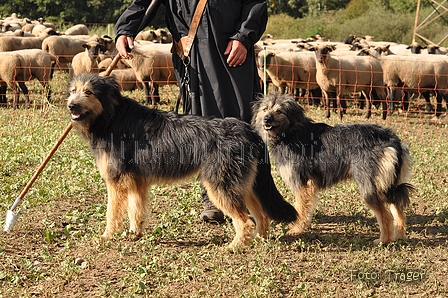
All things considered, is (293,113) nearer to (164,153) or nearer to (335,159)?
(335,159)

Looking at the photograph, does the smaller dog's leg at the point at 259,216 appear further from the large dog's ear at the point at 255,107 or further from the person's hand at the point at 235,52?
the person's hand at the point at 235,52

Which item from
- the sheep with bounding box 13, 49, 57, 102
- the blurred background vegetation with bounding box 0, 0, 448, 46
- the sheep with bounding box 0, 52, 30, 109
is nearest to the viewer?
the sheep with bounding box 0, 52, 30, 109

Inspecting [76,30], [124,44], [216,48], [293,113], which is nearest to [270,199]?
[293,113]

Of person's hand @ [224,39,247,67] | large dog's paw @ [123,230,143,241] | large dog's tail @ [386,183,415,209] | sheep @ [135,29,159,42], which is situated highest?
person's hand @ [224,39,247,67]

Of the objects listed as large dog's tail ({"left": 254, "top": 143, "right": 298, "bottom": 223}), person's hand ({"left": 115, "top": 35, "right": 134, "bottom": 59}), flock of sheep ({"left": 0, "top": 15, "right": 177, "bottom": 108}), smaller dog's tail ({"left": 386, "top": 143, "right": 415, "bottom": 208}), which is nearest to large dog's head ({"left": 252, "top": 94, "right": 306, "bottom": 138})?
large dog's tail ({"left": 254, "top": 143, "right": 298, "bottom": 223})

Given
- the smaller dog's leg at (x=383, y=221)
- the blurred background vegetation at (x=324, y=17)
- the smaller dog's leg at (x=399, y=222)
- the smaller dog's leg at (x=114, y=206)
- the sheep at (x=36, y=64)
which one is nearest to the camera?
the smaller dog's leg at (x=114, y=206)

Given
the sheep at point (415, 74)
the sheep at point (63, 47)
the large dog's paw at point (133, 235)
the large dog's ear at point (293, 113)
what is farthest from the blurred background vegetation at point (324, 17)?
the large dog's paw at point (133, 235)

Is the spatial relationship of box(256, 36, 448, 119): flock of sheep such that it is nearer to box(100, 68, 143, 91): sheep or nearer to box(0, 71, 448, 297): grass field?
box(100, 68, 143, 91): sheep

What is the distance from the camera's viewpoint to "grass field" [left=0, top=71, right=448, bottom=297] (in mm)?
4828

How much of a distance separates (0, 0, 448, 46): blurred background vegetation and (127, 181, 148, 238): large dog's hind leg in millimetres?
28476

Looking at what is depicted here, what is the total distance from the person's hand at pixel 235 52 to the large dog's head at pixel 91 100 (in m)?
1.14

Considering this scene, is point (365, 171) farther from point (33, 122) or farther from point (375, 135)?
point (33, 122)

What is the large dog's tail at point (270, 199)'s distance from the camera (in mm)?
5789

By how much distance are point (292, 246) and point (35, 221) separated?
2529mm
